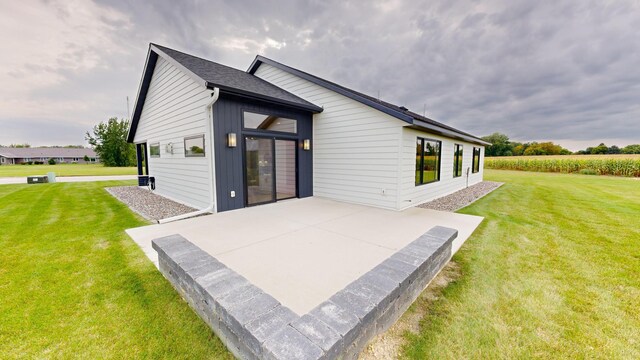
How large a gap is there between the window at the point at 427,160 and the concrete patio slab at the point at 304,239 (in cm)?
139

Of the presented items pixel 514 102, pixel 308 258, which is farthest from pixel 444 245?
pixel 514 102

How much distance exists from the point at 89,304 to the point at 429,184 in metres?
8.07

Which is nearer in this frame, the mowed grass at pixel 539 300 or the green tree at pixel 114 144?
the mowed grass at pixel 539 300

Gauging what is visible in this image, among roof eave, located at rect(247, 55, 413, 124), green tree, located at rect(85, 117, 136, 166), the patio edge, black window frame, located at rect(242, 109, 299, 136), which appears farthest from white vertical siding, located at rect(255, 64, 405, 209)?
green tree, located at rect(85, 117, 136, 166)

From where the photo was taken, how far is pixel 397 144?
5.95m

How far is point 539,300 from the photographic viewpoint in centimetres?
240

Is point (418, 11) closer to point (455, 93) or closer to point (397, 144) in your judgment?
point (397, 144)

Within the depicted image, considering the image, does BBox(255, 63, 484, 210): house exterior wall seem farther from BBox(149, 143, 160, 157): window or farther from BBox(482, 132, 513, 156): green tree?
BBox(482, 132, 513, 156): green tree

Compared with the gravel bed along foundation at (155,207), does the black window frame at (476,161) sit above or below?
above

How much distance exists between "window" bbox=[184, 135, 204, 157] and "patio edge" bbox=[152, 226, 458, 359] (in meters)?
3.95

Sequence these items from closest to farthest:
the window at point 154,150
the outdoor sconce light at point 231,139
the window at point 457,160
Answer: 1. the outdoor sconce light at point 231,139
2. the window at point 154,150
3. the window at point 457,160

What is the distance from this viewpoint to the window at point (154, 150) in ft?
28.7

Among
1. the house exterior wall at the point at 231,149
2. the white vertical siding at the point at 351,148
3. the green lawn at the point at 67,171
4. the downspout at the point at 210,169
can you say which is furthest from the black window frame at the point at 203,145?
the green lawn at the point at 67,171

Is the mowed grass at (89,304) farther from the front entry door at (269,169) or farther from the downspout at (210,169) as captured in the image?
the front entry door at (269,169)
